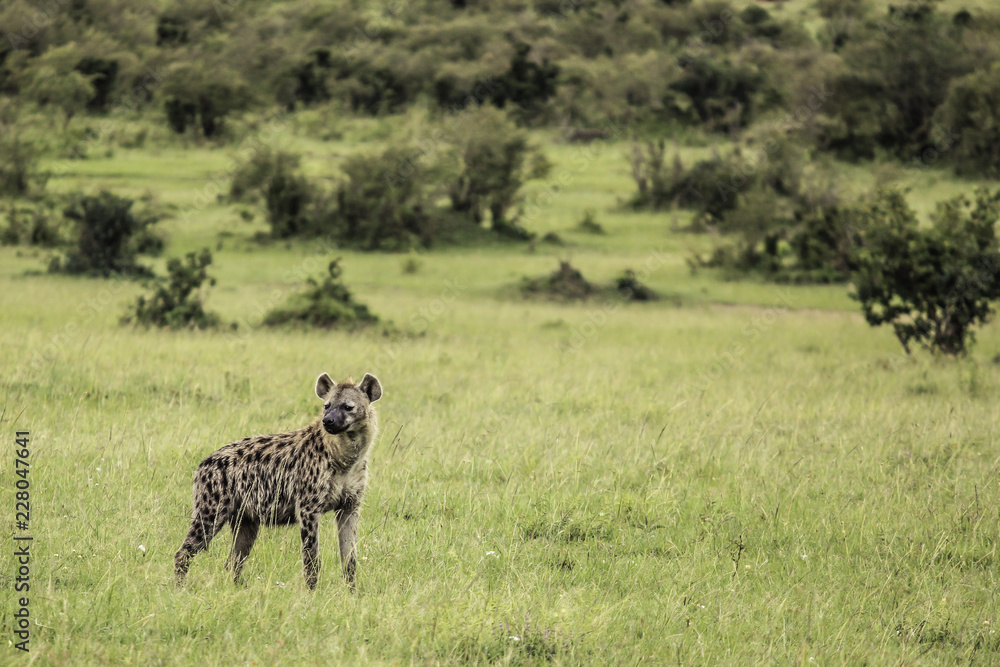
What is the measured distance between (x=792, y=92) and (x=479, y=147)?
21703mm

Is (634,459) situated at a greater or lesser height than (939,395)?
greater

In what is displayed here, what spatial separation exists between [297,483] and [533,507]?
1.83m

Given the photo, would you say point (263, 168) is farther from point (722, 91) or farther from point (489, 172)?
point (722, 91)

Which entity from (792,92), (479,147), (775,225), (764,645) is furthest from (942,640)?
(792,92)

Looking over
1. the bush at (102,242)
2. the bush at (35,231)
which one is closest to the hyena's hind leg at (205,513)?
the bush at (102,242)

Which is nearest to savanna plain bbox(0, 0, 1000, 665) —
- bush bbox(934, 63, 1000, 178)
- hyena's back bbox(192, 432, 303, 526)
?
hyena's back bbox(192, 432, 303, 526)

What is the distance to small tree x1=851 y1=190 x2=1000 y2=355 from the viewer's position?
15.6 metres

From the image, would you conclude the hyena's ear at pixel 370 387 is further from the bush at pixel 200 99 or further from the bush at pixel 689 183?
the bush at pixel 200 99

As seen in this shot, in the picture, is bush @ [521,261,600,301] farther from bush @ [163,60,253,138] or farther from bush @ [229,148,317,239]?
bush @ [163,60,253,138]

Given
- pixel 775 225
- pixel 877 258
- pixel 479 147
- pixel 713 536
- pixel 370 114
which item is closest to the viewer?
pixel 713 536

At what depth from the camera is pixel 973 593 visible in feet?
17.9

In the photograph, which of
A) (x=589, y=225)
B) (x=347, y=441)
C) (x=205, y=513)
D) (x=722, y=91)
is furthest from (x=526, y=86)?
(x=205, y=513)

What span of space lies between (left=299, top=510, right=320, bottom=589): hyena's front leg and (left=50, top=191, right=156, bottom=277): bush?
64.6ft

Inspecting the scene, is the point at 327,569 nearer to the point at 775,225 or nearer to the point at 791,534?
the point at 791,534
